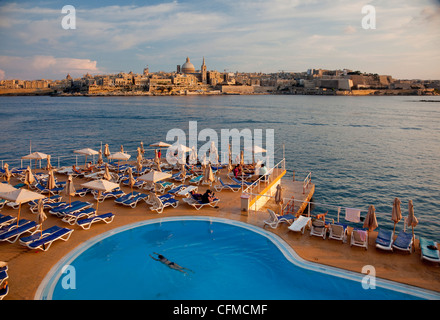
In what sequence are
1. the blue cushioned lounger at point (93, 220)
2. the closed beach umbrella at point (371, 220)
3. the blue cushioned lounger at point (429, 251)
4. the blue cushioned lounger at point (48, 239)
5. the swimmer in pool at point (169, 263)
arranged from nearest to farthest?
the blue cushioned lounger at point (429, 251)
the swimmer in pool at point (169, 263)
the blue cushioned lounger at point (48, 239)
the closed beach umbrella at point (371, 220)
the blue cushioned lounger at point (93, 220)

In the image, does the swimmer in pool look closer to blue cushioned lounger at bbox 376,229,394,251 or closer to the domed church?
blue cushioned lounger at bbox 376,229,394,251

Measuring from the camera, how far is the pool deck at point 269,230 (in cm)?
643

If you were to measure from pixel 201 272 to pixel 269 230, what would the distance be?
2688mm

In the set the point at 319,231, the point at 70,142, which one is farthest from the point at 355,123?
the point at 319,231

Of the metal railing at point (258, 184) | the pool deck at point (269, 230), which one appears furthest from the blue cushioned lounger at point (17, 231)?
the metal railing at point (258, 184)

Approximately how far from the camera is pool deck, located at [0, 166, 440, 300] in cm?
643

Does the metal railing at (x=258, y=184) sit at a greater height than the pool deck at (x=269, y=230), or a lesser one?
greater

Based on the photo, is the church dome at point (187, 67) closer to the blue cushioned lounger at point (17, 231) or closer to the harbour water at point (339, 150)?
the harbour water at point (339, 150)

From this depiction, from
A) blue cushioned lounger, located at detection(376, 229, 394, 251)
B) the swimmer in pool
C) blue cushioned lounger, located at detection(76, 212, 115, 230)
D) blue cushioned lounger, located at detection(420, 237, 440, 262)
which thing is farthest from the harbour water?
blue cushioned lounger, located at detection(76, 212, 115, 230)

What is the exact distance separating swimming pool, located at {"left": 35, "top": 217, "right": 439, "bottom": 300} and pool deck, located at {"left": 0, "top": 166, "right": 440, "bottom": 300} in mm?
258

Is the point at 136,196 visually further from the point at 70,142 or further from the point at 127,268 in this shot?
the point at 70,142

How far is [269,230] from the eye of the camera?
8.90 m

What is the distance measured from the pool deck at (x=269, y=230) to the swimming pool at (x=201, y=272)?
0.26 metres
